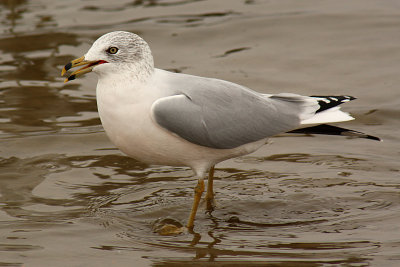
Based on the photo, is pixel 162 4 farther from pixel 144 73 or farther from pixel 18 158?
→ pixel 144 73

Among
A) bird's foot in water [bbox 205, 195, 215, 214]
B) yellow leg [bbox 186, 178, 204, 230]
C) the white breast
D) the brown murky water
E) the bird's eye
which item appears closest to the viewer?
the brown murky water

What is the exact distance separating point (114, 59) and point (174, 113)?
62 cm

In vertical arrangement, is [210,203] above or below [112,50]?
below

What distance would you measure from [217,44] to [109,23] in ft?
6.05

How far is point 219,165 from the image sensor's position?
725 cm

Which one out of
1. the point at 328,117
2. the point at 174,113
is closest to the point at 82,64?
the point at 174,113

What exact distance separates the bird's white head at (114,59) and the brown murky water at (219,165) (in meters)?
1.20

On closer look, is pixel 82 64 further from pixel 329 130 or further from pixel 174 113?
pixel 329 130

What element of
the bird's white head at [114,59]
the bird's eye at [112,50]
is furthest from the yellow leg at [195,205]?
the bird's eye at [112,50]

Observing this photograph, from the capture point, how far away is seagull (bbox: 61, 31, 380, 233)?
551 cm

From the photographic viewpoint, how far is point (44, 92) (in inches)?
357

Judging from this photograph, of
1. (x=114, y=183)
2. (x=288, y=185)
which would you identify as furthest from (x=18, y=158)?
(x=288, y=185)

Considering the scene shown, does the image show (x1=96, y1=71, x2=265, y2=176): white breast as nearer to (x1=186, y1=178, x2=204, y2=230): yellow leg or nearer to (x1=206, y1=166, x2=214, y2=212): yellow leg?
(x1=186, y1=178, x2=204, y2=230): yellow leg

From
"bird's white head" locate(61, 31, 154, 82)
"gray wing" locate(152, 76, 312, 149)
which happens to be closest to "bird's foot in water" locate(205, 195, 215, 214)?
"gray wing" locate(152, 76, 312, 149)
